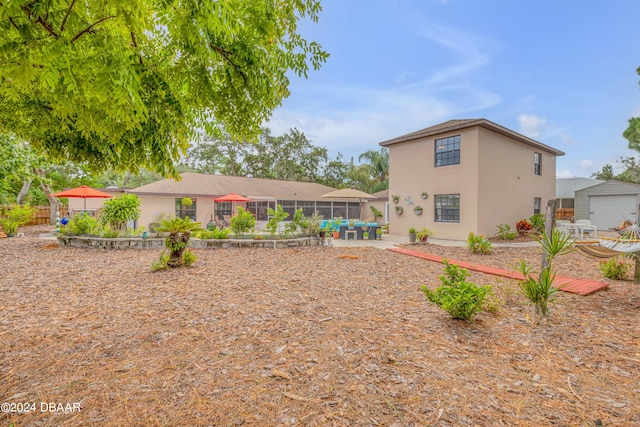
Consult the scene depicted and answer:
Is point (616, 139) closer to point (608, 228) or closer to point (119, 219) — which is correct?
point (608, 228)

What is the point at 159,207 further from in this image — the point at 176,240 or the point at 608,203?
the point at 608,203

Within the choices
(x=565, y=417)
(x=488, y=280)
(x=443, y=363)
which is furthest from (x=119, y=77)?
(x=488, y=280)

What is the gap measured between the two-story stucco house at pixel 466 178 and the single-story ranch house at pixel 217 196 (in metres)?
8.34

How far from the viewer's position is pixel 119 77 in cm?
157

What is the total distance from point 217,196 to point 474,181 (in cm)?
1356

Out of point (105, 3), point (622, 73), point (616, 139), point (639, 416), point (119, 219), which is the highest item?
point (622, 73)

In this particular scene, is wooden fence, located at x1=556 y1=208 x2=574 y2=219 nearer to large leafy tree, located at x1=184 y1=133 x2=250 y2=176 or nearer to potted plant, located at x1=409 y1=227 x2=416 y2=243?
potted plant, located at x1=409 y1=227 x2=416 y2=243

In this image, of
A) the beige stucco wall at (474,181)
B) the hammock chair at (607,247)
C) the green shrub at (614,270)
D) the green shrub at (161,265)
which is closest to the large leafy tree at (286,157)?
the beige stucco wall at (474,181)

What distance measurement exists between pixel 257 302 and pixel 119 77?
11.5 ft

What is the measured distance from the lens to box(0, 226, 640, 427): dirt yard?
2.12 meters

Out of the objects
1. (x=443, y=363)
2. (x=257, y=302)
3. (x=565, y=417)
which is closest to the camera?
(x=565, y=417)

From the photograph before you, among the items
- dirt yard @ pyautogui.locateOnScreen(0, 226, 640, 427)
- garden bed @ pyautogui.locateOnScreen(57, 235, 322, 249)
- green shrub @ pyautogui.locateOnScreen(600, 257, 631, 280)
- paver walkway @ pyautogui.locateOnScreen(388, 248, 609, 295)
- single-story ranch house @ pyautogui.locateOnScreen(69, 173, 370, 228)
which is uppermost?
single-story ranch house @ pyautogui.locateOnScreen(69, 173, 370, 228)

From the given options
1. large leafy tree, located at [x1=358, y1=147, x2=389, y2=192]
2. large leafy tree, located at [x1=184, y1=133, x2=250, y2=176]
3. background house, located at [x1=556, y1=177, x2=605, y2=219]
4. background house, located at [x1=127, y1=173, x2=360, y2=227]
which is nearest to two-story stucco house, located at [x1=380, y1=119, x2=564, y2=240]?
background house, located at [x1=556, y1=177, x2=605, y2=219]

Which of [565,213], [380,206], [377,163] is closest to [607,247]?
[380,206]
